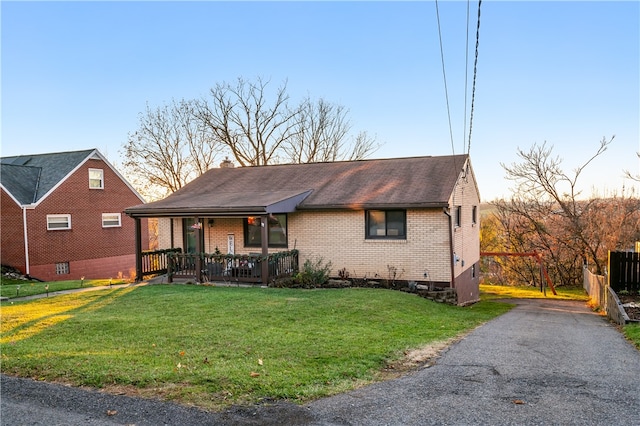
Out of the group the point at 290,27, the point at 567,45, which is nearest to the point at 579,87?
the point at 567,45

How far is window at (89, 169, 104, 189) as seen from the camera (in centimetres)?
2655

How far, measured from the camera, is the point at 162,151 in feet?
118

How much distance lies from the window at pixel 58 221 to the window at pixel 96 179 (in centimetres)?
249

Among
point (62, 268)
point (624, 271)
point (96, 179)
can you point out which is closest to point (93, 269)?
point (62, 268)

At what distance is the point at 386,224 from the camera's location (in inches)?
612

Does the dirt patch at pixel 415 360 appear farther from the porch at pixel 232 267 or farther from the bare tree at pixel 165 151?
the bare tree at pixel 165 151

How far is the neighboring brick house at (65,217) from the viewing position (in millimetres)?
23016

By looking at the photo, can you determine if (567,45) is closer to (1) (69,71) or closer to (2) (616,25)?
(2) (616,25)

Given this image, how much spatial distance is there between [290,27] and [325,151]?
21257 millimetres

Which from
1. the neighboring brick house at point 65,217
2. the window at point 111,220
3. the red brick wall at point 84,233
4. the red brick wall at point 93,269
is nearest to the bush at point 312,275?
the red brick wall at point 93,269

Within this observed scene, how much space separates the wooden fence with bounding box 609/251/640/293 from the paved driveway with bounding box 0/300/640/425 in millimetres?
8964

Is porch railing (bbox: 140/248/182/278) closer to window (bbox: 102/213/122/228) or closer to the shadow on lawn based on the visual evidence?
the shadow on lawn

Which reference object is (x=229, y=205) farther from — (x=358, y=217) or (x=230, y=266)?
(x=358, y=217)

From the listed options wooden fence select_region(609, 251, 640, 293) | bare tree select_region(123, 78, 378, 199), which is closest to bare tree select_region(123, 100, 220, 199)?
bare tree select_region(123, 78, 378, 199)
